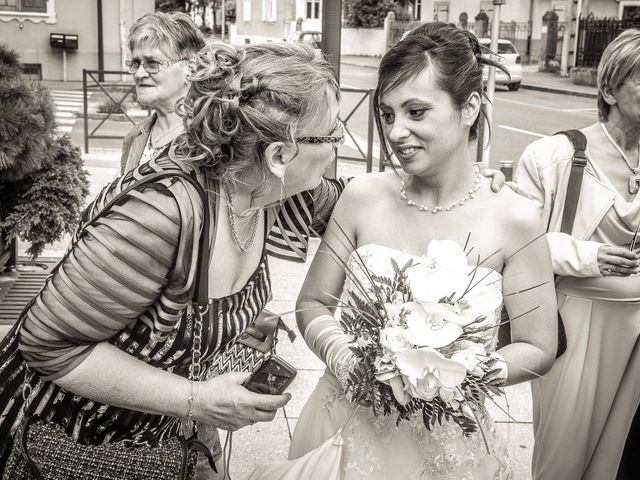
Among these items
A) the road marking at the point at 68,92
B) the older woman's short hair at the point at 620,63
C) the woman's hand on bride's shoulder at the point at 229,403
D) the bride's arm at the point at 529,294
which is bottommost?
the road marking at the point at 68,92

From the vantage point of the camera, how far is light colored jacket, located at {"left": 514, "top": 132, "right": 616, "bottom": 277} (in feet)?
11.1

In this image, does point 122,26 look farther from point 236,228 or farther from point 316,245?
point 236,228

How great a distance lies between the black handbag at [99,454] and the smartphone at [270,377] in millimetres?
220

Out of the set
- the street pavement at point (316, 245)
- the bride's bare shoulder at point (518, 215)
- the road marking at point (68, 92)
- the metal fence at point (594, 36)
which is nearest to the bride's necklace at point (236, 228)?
the bride's bare shoulder at point (518, 215)

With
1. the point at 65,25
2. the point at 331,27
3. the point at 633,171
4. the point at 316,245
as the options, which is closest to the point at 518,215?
the point at 633,171

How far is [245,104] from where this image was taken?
2.29 m

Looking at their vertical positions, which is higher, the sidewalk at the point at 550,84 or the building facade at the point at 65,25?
the building facade at the point at 65,25

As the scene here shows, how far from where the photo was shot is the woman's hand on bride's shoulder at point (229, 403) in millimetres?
2211

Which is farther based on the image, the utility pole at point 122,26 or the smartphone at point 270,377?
the utility pole at point 122,26

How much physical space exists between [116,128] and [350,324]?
15114 millimetres

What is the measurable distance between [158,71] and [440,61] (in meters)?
2.83

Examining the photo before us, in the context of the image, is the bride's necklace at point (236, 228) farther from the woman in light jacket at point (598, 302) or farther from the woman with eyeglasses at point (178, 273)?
the woman in light jacket at point (598, 302)

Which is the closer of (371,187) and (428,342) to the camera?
(428,342)

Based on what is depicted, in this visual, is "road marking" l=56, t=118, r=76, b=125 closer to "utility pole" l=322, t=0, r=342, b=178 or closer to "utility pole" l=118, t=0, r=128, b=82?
"utility pole" l=118, t=0, r=128, b=82
